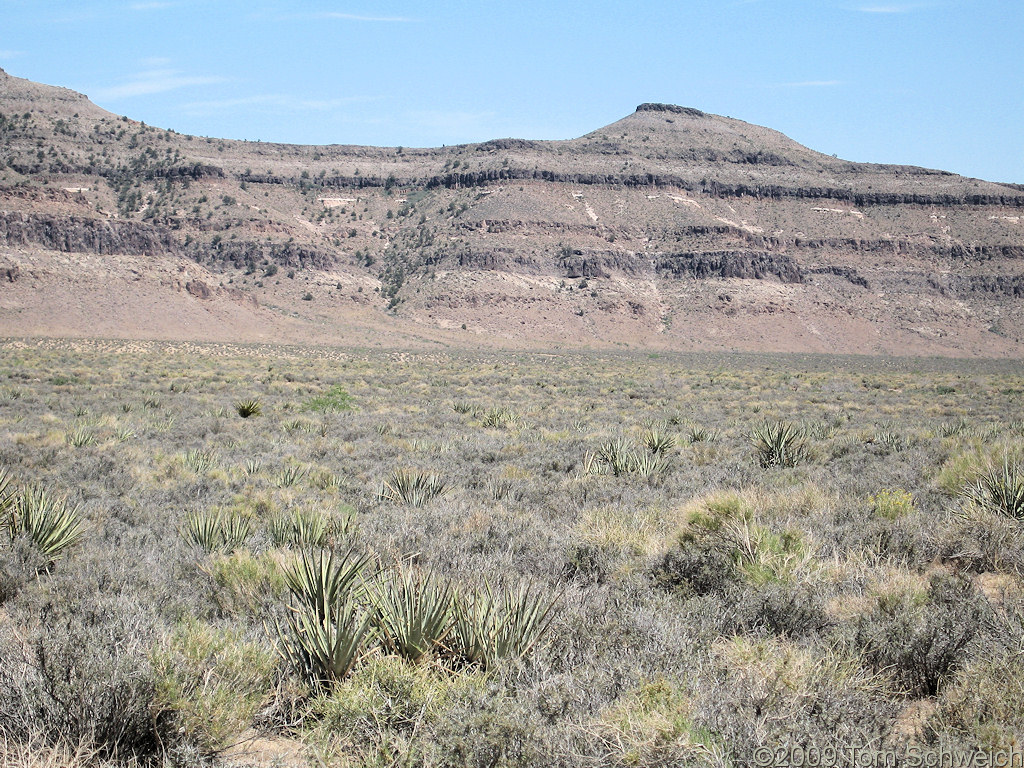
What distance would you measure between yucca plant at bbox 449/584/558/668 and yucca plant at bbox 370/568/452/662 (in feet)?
0.34

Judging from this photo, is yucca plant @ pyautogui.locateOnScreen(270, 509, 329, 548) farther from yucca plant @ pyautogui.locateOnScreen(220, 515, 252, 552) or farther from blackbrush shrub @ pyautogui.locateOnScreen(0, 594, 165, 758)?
blackbrush shrub @ pyautogui.locateOnScreen(0, 594, 165, 758)

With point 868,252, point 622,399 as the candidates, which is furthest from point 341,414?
point 868,252

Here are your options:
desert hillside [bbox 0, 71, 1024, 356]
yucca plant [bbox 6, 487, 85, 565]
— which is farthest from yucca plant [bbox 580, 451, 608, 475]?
desert hillside [bbox 0, 71, 1024, 356]

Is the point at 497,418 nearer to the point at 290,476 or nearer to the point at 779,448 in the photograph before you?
the point at 779,448

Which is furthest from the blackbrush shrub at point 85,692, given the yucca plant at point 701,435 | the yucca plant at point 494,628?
the yucca plant at point 701,435

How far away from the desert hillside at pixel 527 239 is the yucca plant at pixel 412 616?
59.6 metres

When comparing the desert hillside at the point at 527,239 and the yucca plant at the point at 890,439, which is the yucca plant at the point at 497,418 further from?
the desert hillside at the point at 527,239

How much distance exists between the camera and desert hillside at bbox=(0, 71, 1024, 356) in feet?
224

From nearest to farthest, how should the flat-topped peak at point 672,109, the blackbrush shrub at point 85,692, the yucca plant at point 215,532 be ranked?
the blackbrush shrub at point 85,692 → the yucca plant at point 215,532 → the flat-topped peak at point 672,109

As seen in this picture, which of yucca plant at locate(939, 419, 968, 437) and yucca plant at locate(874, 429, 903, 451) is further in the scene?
yucca plant at locate(939, 419, 968, 437)

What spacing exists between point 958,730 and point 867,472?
707cm

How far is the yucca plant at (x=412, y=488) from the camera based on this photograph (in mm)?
8047

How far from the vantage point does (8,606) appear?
4629 millimetres

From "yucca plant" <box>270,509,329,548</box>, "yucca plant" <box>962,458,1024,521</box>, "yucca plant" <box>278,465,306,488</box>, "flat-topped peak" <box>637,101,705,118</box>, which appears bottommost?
"yucca plant" <box>278,465,306,488</box>
